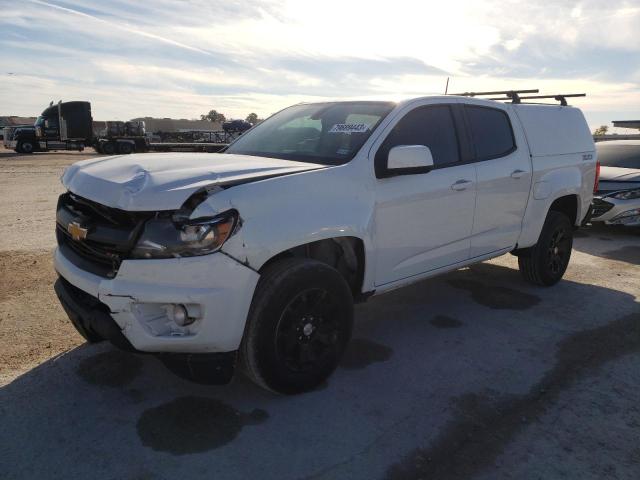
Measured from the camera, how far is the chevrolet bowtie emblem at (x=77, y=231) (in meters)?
2.82

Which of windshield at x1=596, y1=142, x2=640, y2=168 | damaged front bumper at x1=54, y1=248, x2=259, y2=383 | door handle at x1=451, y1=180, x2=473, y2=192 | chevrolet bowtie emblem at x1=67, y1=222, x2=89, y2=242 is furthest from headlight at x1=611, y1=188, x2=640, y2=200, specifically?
chevrolet bowtie emblem at x1=67, y1=222, x2=89, y2=242

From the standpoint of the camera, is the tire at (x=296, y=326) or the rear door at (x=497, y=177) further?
the rear door at (x=497, y=177)

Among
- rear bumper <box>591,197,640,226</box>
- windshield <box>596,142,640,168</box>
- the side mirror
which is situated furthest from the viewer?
windshield <box>596,142,640,168</box>

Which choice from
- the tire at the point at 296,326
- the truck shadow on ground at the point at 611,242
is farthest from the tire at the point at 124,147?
the tire at the point at 296,326

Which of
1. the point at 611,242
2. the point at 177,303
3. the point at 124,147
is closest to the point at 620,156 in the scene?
the point at 611,242

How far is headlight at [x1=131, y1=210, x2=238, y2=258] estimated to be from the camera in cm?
A: 252

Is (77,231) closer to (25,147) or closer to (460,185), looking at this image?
(460,185)

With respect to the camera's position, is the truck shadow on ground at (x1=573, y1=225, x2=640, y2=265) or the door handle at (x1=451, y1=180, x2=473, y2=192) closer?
the door handle at (x1=451, y1=180, x2=473, y2=192)

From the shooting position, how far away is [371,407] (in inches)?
117

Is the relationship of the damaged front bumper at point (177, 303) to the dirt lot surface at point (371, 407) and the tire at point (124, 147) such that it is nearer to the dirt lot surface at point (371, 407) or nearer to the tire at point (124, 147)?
the dirt lot surface at point (371, 407)

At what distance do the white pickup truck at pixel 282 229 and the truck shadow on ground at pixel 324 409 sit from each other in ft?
0.93

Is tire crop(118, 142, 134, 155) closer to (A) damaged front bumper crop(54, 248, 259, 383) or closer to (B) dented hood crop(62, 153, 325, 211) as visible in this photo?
(B) dented hood crop(62, 153, 325, 211)

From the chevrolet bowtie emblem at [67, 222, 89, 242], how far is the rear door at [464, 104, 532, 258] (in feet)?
9.42

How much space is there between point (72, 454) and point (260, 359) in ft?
3.30
